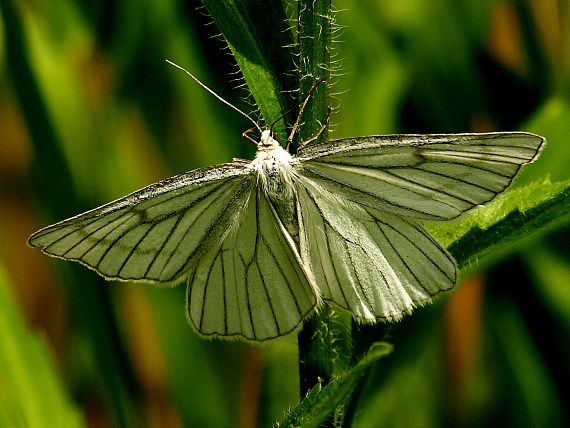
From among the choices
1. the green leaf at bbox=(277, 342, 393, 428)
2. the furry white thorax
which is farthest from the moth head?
the green leaf at bbox=(277, 342, 393, 428)

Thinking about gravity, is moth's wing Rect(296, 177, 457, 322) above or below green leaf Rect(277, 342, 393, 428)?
above

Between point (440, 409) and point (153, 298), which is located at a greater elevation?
point (153, 298)

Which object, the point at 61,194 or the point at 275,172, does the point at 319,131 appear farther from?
the point at 61,194

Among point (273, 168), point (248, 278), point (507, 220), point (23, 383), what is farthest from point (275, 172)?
point (23, 383)

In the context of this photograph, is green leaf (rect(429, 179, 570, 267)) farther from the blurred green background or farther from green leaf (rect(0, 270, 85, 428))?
green leaf (rect(0, 270, 85, 428))

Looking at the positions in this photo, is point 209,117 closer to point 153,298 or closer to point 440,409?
point 153,298

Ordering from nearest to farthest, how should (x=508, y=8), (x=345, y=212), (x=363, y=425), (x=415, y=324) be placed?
(x=345, y=212) → (x=363, y=425) → (x=415, y=324) → (x=508, y=8)

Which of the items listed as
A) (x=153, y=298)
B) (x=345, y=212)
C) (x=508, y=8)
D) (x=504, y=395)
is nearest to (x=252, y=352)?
(x=153, y=298)
